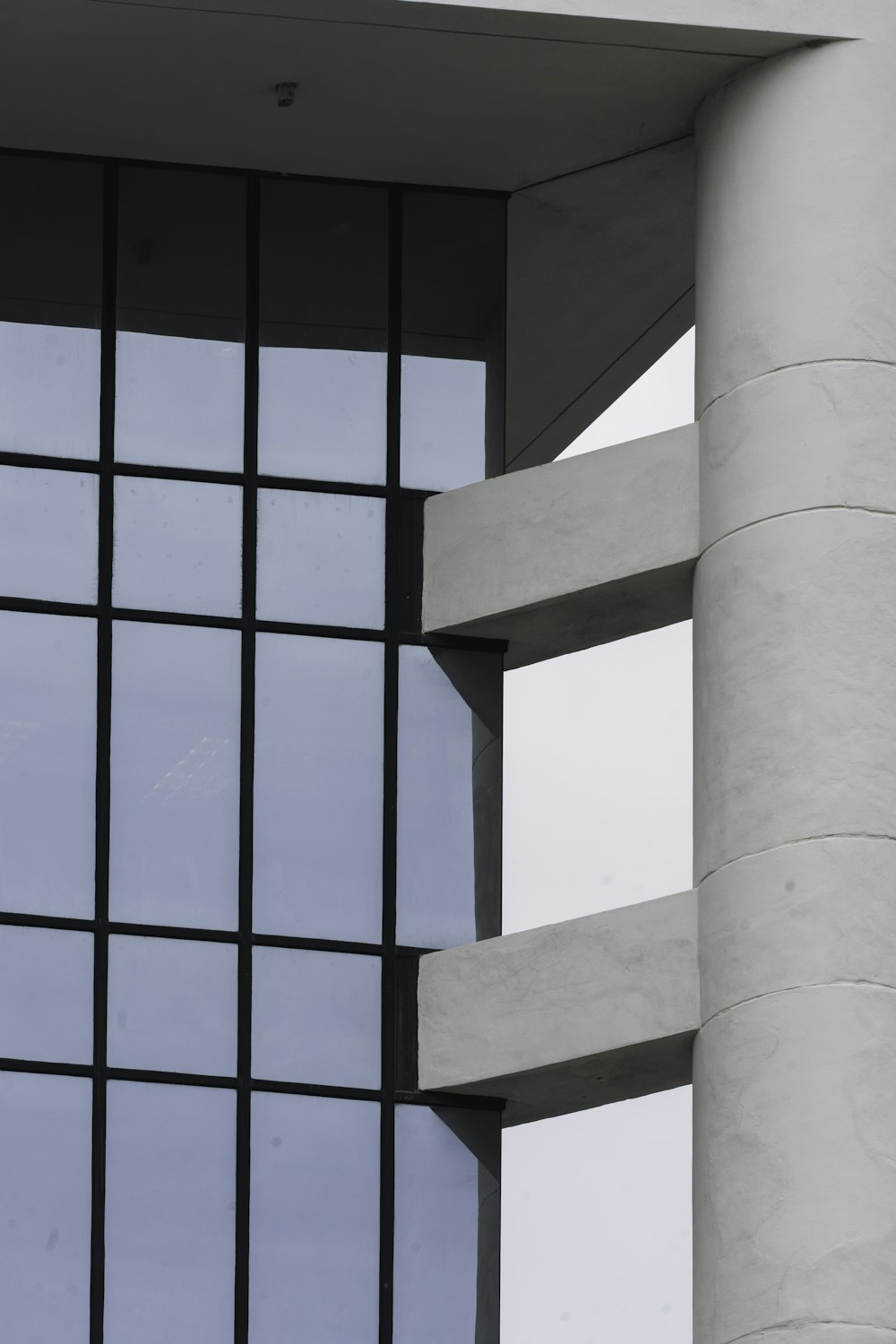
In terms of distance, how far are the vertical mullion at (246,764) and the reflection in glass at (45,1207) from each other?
1.10 meters

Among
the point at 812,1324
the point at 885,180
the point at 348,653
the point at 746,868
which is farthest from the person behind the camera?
the point at 348,653

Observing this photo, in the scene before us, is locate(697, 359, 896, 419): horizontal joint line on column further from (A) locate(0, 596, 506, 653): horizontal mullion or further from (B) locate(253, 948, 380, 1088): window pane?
(B) locate(253, 948, 380, 1088): window pane

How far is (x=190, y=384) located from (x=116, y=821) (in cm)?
362

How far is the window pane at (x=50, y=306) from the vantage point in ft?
74.5

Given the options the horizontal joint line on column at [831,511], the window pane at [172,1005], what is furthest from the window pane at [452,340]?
the window pane at [172,1005]

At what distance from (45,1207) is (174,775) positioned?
3.40 metres

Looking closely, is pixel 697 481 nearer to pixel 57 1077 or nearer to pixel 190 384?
pixel 190 384

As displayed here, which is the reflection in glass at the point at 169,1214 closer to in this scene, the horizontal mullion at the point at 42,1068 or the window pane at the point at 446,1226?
the horizontal mullion at the point at 42,1068

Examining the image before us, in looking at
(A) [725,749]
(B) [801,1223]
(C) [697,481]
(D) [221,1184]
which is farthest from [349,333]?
(B) [801,1223]

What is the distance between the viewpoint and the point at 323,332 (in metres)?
23.4

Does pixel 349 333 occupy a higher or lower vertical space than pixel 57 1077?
higher

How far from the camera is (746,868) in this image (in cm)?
1997

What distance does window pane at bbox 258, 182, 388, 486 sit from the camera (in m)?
23.1

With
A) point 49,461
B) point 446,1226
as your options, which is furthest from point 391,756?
point 446,1226
